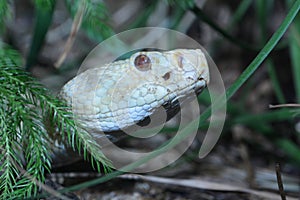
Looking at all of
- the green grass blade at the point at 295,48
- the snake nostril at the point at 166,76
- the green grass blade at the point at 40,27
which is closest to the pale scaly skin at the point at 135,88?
the snake nostril at the point at 166,76

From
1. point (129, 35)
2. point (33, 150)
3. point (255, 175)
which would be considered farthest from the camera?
point (129, 35)

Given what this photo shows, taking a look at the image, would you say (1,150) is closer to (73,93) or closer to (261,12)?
(73,93)

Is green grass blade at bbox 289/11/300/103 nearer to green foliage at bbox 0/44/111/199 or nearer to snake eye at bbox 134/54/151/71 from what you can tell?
snake eye at bbox 134/54/151/71

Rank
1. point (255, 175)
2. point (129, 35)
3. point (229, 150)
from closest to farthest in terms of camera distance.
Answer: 1. point (255, 175)
2. point (229, 150)
3. point (129, 35)

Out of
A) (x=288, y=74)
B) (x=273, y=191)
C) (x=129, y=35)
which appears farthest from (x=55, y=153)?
(x=288, y=74)

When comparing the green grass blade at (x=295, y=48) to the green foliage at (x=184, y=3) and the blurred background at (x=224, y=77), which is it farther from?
the green foliage at (x=184, y=3)

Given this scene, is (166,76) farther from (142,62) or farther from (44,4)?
(44,4)
